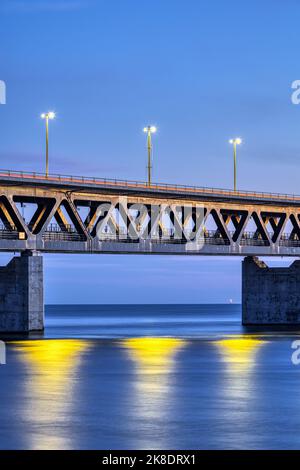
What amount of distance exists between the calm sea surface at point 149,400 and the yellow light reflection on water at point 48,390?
3 cm

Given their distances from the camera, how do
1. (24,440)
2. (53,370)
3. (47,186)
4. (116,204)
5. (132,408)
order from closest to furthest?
(24,440), (132,408), (53,370), (47,186), (116,204)

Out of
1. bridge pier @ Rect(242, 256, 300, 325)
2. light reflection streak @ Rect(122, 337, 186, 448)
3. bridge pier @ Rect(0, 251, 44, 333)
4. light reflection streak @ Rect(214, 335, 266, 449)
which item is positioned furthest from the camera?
bridge pier @ Rect(242, 256, 300, 325)

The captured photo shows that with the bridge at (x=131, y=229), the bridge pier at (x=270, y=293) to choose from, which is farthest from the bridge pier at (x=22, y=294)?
the bridge pier at (x=270, y=293)

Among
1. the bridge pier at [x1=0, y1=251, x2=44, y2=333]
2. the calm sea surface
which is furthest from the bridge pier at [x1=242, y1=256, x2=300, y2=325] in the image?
the calm sea surface

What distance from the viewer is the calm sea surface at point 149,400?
28.1m

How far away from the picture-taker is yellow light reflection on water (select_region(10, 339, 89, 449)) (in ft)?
92.8

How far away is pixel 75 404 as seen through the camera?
116 feet

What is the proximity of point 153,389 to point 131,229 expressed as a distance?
183ft

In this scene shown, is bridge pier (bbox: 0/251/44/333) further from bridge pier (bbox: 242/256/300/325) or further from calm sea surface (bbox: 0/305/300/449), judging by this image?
bridge pier (bbox: 242/256/300/325)

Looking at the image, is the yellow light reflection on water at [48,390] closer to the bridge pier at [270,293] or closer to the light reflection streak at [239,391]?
the light reflection streak at [239,391]

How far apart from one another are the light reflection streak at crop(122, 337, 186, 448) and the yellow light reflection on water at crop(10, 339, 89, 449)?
7.59 feet
